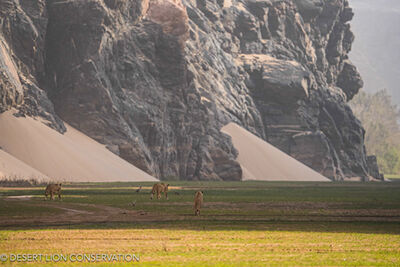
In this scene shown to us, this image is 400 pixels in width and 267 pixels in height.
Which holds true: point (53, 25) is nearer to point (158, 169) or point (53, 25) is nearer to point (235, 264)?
point (158, 169)

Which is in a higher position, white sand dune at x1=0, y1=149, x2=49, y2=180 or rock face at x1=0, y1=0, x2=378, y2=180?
rock face at x1=0, y1=0, x2=378, y2=180

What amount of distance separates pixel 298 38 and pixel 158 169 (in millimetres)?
72795

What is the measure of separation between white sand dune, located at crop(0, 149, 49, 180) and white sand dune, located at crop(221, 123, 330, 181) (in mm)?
42884

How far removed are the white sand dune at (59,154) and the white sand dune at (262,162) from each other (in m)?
23.6

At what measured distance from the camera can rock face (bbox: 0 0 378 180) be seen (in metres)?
100

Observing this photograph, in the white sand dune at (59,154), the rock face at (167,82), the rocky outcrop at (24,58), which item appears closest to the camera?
the white sand dune at (59,154)

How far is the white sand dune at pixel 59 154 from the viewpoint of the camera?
267ft

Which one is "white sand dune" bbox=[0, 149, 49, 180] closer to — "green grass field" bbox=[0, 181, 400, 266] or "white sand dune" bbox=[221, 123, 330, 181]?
"green grass field" bbox=[0, 181, 400, 266]

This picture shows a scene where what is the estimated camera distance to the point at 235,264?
18375 millimetres

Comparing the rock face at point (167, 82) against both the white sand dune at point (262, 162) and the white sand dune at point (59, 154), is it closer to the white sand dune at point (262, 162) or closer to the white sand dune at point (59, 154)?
the white sand dune at point (59, 154)

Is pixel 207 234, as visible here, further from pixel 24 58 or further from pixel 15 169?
pixel 24 58

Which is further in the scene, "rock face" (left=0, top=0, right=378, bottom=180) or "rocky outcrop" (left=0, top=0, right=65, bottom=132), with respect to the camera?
"rock face" (left=0, top=0, right=378, bottom=180)

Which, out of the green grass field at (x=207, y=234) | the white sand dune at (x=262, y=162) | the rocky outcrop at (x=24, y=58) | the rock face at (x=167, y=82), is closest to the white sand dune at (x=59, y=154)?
the rocky outcrop at (x=24, y=58)

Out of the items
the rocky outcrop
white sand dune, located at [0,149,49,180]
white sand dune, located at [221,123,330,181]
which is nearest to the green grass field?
white sand dune, located at [0,149,49,180]
